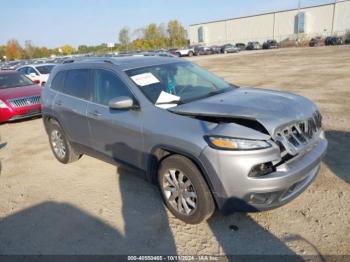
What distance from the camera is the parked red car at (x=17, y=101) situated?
8141 mm

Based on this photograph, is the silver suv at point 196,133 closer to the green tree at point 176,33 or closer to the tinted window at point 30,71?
the tinted window at point 30,71

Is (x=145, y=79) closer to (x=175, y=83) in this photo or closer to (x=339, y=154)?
(x=175, y=83)

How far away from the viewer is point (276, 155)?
2.73 metres

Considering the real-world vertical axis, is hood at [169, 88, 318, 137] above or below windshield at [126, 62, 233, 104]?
below

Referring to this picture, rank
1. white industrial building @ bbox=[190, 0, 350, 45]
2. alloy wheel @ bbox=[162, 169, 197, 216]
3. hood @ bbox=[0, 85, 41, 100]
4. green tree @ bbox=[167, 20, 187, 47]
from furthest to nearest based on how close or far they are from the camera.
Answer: green tree @ bbox=[167, 20, 187, 47] → white industrial building @ bbox=[190, 0, 350, 45] → hood @ bbox=[0, 85, 41, 100] → alloy wheel @ bbox=[162, 169, 197, 216]

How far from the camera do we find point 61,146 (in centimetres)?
527

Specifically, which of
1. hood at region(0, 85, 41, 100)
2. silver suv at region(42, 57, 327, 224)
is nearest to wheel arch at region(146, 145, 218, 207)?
silver suv at region(42, 57, 327, 224)

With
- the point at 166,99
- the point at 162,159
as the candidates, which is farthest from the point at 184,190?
the point at 166,99

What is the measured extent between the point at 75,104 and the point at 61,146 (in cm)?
117

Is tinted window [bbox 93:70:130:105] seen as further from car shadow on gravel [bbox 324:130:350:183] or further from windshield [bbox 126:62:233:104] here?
car shadow on gravel [bbox 324:130:350:183]

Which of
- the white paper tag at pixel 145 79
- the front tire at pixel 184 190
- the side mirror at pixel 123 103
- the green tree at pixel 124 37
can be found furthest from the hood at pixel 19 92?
the green tree at pixel 124 37

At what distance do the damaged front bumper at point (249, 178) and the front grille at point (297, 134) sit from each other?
10 centimetres

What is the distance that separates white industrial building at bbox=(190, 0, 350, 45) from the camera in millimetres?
66062

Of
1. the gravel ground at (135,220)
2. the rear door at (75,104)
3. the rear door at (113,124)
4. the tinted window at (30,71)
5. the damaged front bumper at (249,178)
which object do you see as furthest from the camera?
the tinted window at (30,71)
